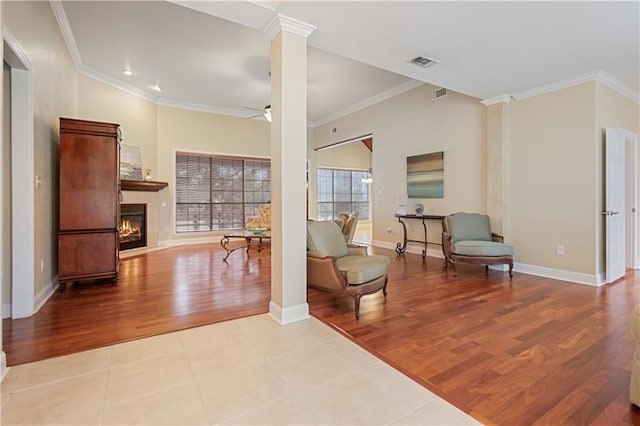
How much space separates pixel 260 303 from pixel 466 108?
4.72 meters

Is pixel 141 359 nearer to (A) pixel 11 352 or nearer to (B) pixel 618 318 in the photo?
(A) pixel 11 352

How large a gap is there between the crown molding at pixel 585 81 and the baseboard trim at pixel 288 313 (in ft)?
14.7

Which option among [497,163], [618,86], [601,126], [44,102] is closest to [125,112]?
[44,102]

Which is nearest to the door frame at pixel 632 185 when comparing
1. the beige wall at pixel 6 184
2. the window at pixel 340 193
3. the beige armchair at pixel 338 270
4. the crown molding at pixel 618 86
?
the crown molding at pixel 618 86

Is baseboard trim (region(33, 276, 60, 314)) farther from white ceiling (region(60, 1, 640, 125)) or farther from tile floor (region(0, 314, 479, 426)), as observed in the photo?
white ceiling (region(60, 1, 640, 125))

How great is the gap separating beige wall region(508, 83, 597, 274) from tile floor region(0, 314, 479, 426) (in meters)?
3.78

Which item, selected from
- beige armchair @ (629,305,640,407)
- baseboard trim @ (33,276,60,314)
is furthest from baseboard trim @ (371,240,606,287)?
baseboard trim @ (33,276,60,314)

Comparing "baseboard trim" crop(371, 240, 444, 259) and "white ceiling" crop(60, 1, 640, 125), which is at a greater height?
"white ceiling" crop(60, 1, 640, 125)

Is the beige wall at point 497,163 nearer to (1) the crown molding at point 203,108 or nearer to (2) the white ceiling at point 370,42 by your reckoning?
(2) the white ceiling at point 370,42

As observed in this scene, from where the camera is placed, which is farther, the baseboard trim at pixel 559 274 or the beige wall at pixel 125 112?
Result: the beige wall at pixel 125 112

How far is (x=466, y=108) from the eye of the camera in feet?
17.9

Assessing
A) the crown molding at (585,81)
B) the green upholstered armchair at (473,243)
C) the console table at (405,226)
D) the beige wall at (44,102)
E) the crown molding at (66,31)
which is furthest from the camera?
the console table at (405,226)

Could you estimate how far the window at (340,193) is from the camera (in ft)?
39.3

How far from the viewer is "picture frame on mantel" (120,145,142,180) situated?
250 inches
